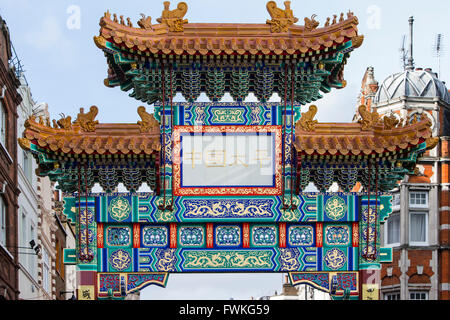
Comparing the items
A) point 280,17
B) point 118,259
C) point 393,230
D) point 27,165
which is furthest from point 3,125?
point 393,230

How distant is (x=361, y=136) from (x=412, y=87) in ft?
53.4

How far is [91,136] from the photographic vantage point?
72.4 feet

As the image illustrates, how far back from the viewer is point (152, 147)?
2156cm

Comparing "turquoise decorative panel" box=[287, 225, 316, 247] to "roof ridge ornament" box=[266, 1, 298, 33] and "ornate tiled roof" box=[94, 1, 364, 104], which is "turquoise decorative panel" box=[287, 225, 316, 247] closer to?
"ornate tiled roof" box=[94, 1, 364, 104]

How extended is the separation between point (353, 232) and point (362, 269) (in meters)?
0.88

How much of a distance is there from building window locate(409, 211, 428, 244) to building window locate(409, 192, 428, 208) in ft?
1.00

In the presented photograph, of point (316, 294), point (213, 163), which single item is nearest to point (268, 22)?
point (213, 163)

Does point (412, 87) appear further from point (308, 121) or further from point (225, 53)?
point (225, 53)

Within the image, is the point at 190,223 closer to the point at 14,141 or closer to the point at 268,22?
the point at 268,22

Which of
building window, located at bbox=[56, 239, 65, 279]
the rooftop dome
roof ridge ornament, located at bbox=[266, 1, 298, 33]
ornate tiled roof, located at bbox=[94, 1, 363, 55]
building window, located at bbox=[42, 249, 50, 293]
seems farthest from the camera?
building window, located at bbox=[56, 239, 65, 279]

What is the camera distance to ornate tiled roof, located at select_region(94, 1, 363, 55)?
70.3ft

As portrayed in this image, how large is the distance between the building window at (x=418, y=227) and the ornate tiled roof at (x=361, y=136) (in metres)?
15.3

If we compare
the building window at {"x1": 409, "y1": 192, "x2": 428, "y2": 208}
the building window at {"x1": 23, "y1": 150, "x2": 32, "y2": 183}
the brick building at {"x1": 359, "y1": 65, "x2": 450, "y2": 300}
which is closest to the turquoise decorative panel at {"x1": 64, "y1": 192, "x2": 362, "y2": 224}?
the building window at {"x1": 23, "y1": 150, "x2": 32, "y2": 183}

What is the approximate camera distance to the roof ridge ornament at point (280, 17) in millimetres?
22281
